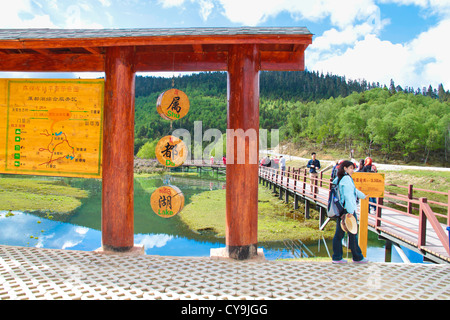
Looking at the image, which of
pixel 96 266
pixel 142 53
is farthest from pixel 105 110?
pixel 96 266

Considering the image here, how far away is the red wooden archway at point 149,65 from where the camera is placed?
158 inches

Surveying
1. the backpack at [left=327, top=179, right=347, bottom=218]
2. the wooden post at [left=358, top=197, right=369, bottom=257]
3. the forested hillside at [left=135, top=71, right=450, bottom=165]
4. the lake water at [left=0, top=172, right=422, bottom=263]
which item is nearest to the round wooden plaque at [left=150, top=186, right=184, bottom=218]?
the backpack at [left=327, top=179, right=347, bottom=218]

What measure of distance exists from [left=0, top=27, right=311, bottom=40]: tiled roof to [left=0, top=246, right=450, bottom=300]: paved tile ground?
2.93 m

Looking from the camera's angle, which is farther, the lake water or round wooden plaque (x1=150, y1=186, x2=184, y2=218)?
the lake water

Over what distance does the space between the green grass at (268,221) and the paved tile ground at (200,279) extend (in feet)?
22.3

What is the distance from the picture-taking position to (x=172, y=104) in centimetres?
445

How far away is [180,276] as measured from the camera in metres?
3.55

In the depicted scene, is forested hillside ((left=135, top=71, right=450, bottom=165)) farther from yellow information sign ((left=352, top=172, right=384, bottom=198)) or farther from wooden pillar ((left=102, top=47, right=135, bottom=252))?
wooden pillar ((left=102, top=47, right=135, bottom=252))

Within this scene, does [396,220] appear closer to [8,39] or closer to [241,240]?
[241,240]

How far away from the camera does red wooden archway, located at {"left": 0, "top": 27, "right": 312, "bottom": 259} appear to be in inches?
158

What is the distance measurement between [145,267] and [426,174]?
25.4 metres

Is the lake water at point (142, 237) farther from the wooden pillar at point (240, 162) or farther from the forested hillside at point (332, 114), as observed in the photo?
the forested hillside at point (332, 114)

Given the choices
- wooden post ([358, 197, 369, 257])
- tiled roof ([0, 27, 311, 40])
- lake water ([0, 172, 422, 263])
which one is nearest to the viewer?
tiled roof ([0, 27, 311, 40])

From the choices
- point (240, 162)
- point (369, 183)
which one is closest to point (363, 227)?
point (369, 183)
